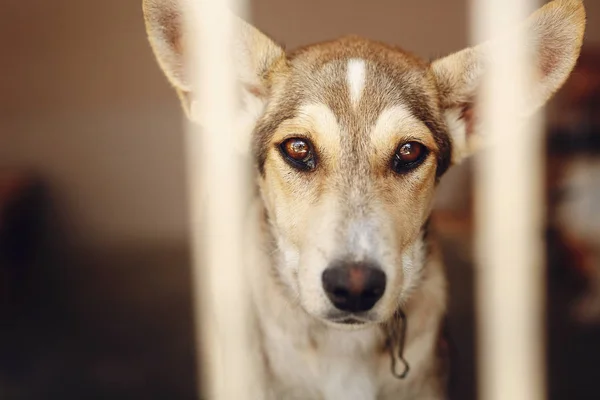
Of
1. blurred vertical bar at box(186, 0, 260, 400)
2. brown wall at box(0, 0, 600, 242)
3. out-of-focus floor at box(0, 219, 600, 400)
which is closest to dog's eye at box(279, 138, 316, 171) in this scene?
blurred vertical bar at box(186, 0, 260, 400)

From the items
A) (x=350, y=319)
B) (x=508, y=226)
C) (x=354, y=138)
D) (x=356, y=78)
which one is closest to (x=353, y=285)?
(x=350, y=319)

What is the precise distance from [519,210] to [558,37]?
169cm

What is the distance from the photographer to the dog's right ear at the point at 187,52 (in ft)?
5.77

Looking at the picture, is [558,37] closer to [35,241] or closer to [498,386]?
[498,386]

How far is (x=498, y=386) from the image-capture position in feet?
7.83

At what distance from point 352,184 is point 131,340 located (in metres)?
2.31

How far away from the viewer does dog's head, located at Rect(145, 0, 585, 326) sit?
1.56 metres

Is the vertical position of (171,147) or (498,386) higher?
(171,147)

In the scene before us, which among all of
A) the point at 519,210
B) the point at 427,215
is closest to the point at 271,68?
the point at 427,215

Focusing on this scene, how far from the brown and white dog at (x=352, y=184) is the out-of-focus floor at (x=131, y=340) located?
659 mm

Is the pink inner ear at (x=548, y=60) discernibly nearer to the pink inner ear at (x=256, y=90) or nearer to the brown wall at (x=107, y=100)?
the pink inner ear at (x=256, y=90)

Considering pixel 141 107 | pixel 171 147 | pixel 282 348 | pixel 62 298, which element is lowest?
pixel 62 298

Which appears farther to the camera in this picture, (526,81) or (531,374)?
(531,374)

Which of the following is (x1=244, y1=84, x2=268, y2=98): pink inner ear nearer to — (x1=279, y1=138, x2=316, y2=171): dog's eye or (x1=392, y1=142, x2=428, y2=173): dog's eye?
(x1=279, y1=138, x2=316, y2=171): dog's eye
